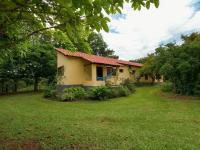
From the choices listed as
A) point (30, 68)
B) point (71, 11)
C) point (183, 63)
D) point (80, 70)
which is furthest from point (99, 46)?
point (71, 11)

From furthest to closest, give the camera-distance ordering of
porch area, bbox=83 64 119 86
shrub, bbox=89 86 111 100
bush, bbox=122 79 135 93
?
1. bush, bbox=122 79 135 93
2. porch area, bbox=83 64 119 86
3. shrub, bbox=89 86 111 100

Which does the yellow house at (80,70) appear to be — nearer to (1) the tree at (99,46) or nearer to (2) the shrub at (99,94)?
(2) the shrub at (99,94)

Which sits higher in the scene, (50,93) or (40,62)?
(40,62)

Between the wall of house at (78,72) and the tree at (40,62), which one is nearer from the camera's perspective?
the wall of house at (78,72)

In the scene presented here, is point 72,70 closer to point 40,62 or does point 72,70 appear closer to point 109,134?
point 40,62

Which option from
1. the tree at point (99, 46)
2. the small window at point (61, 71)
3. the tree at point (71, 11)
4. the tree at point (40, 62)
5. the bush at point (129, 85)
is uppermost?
the tree at point (99, 46)

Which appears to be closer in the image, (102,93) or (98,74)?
(102,93)

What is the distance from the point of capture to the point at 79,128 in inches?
299

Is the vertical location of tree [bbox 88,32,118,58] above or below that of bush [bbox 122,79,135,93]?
above

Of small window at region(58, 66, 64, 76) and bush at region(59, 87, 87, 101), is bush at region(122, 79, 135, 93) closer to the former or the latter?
bush at region(59, 87, 87, 101)

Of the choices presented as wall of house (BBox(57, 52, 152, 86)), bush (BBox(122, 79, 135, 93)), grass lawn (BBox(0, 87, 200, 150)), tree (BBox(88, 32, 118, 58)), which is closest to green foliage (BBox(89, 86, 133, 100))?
wall of house (BBox(57, 52, 152, 86))

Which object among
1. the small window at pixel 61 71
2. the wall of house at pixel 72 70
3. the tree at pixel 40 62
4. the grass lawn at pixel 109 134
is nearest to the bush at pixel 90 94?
the wall of house at pixel 72 70

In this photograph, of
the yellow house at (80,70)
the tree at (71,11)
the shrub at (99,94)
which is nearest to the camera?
the tree at (71,11)

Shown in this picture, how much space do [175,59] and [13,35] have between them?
50.3 ft
